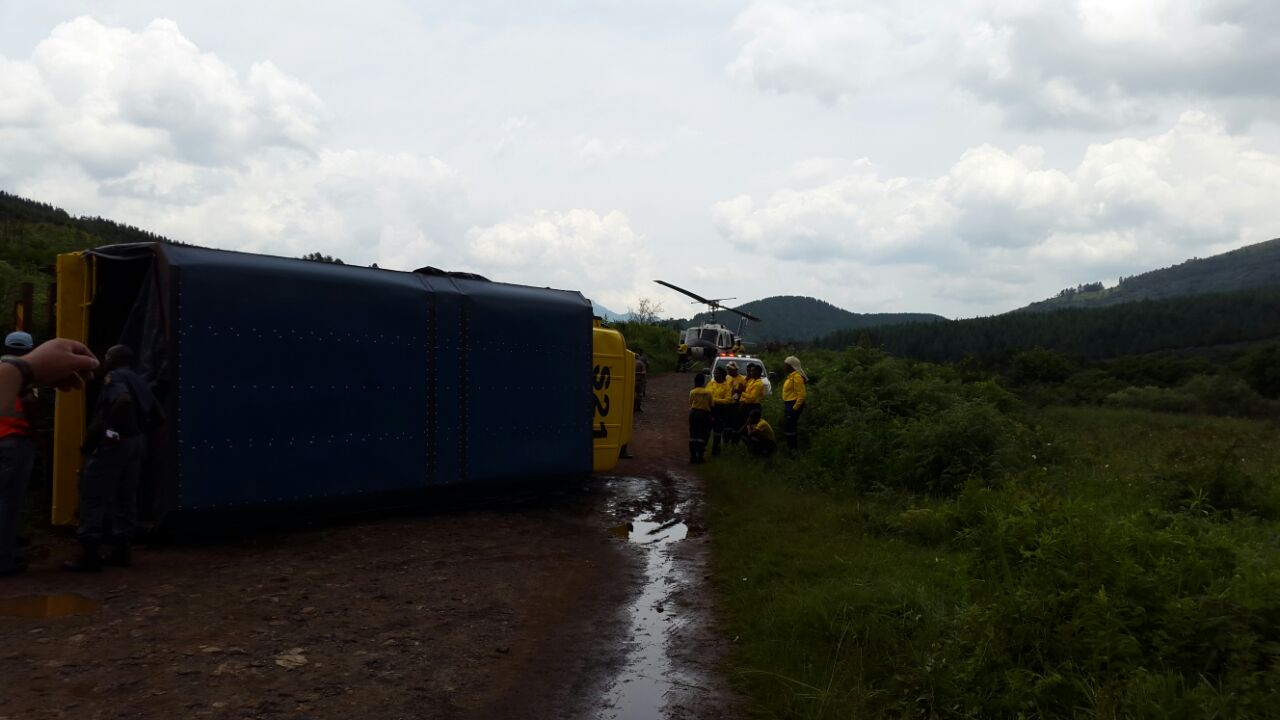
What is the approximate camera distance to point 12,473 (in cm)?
648

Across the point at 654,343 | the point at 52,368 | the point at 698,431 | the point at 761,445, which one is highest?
the point at 654,343

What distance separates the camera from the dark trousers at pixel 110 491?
6621mm

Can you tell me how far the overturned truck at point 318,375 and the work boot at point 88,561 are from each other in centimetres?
74

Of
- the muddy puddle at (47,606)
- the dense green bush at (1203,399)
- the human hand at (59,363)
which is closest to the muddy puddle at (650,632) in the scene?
the muddy puddle at (47,606)

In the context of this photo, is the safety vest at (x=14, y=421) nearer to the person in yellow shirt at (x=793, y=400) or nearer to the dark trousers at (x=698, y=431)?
the dark trousers at (x=698, y=431)

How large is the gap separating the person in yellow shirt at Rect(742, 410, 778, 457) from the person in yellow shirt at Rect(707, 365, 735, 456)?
0.65 metres

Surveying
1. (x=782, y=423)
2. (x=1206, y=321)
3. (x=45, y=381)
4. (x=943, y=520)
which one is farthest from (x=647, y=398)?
(x=1206, y=321)

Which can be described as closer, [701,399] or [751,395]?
[701,399]

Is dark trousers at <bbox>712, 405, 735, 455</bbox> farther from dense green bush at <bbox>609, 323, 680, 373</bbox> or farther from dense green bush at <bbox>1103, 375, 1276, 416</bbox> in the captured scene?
dense green bush at <bbox>1103, 375, 1276, 416</bbox>

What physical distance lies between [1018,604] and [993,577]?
1.39m

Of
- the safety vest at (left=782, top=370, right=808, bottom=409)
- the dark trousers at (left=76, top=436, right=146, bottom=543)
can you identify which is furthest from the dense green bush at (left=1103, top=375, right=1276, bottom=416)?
the dark trousers at (left=76, top=436, right=146, bottom=543)

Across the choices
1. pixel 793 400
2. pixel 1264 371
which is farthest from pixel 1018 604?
pixel 1264 371

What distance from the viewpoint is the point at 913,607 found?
6027mm

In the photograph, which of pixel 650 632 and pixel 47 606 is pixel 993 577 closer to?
pixel 650 632
